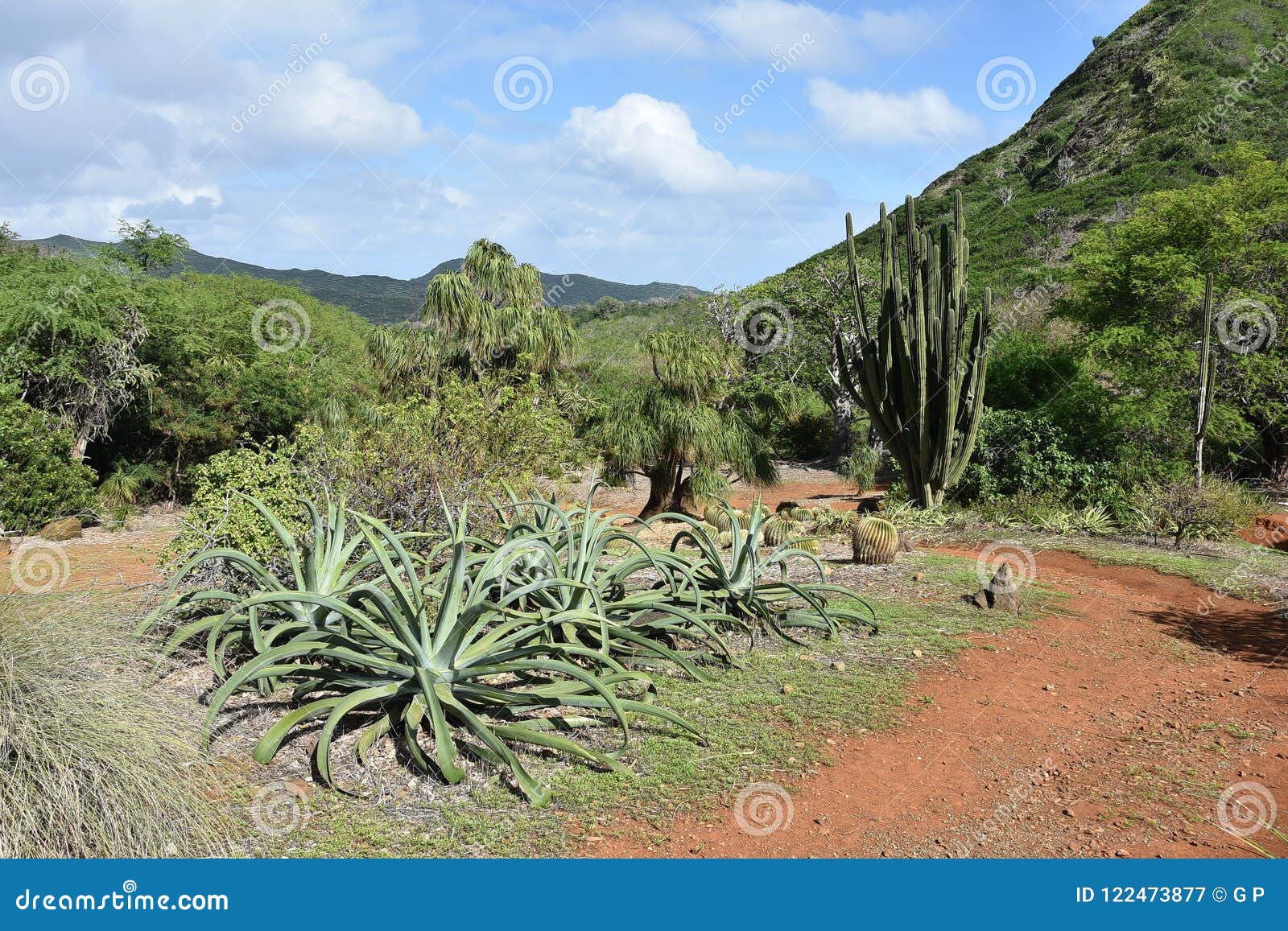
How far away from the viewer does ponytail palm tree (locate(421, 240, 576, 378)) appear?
14.5 metres

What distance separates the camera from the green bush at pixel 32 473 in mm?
11906

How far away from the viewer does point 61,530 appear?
12125 mm

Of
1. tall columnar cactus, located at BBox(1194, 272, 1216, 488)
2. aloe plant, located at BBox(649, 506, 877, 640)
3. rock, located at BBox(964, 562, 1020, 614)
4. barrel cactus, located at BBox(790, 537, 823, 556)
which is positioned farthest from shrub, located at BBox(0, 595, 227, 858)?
tall columnar cactus, located at BBox(1194, 272, 1216, 488)

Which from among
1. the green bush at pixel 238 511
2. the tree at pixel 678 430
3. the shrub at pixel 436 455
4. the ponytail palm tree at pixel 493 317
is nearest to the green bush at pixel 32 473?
the shrub at pixel 436 455

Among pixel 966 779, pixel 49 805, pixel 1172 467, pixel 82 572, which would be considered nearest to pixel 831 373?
pixel 1172 467

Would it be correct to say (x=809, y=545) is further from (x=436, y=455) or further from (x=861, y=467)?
(x=861, y=467)

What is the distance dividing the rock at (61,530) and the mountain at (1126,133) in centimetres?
2117

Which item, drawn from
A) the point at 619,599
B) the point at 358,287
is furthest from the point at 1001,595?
the point at 358,287

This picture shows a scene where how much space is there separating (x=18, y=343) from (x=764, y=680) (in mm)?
13680

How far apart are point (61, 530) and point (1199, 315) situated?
18.4m

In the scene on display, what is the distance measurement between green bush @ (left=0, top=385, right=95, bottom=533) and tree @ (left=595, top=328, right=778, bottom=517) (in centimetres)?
823

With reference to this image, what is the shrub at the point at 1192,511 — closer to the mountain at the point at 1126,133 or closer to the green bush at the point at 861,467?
the green bush at the point at 861,467

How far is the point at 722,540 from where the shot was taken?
1046cm

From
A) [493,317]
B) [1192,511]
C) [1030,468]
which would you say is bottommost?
[1192,511]
